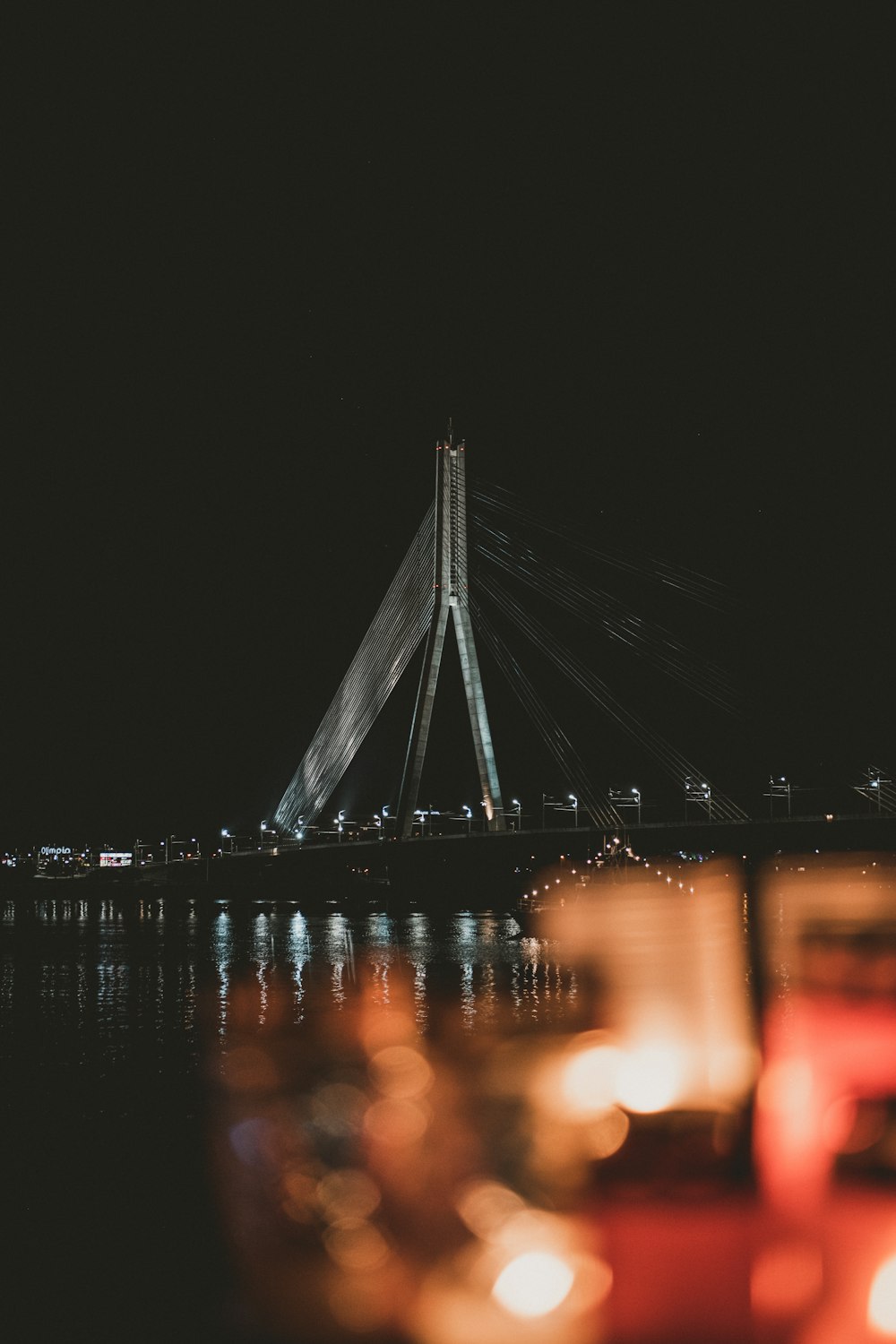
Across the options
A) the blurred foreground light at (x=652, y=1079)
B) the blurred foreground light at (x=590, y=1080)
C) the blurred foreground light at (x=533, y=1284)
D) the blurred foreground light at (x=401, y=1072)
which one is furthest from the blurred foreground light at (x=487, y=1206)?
the blurred foreground light at (x=401, y=1072)

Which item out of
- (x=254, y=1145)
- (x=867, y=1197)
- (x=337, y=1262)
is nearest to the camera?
(x=337, y=1262)

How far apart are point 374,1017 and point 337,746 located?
21.1 m

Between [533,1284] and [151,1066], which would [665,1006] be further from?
[533,1284]

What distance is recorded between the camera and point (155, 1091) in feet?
27.4

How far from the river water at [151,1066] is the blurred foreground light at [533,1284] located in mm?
758

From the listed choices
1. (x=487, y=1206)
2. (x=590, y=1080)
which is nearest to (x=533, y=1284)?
(x=487, y=1206)

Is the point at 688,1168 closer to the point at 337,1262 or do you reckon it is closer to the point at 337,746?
the point at 337,1262

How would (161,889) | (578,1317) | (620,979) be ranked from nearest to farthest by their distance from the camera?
(578,1317)
(620,979)
(161,889)

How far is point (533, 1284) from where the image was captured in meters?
4.05

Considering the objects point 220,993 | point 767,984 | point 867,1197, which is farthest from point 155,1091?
point 767,984

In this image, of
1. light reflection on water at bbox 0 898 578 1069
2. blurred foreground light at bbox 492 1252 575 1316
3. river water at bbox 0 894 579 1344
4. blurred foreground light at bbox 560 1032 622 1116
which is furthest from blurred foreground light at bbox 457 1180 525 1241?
light reflection on water at bbox 0 898 578 1069

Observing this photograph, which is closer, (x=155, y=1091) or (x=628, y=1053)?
(x=155, y=1091)

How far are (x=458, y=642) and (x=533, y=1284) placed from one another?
74.0 ft

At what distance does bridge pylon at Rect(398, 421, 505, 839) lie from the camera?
86.7 ft
